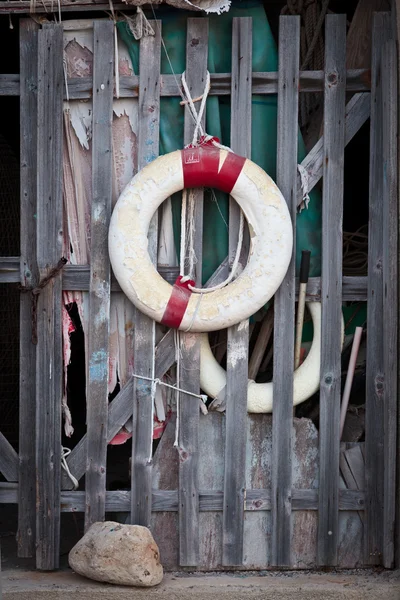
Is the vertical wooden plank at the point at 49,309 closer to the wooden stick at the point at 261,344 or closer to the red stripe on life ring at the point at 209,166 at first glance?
the red stripe on life ring at the point at 209,166

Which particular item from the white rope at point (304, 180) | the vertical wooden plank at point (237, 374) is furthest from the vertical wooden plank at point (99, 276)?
the white rope at point (304, 180)

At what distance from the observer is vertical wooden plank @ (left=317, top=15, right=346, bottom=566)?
390cm

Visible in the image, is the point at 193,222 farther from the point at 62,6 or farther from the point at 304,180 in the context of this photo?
the point at 62,6

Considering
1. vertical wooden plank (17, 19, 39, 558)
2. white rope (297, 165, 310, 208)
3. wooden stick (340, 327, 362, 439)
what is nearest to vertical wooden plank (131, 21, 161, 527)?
vertical wooden plank (17, 19, 39, 558)

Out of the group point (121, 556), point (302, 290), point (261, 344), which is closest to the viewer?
point (121, 556)

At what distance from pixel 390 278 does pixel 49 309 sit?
1582mm

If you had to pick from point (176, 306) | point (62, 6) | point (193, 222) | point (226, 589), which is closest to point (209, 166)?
point (193, 222)

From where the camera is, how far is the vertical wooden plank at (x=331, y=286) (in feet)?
12.8

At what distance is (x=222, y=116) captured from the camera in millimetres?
4031

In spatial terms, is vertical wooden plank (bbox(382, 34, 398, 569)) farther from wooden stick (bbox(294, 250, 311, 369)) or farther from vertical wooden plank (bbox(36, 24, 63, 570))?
vertical wooden plank (bbox(36, 24, 63, 570))

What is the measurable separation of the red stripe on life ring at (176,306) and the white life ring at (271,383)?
189mm

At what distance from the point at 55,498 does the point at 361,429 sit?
4.88ft

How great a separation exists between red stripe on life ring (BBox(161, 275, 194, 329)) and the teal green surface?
0.23m

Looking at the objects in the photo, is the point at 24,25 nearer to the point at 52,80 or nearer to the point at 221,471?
the point at 52,80
